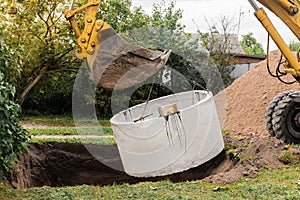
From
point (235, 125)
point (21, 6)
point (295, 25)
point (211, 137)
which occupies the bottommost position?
point (235, 125)

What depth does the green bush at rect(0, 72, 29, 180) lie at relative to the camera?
18.8 ft

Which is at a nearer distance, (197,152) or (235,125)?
(197,152)

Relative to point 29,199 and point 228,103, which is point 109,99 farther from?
point 29,199

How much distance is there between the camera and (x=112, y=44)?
6578 millimetres

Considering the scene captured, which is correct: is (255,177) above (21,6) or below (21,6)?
below

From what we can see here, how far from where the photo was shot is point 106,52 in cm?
656

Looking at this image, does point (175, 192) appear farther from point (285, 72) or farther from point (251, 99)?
point (251, 99)

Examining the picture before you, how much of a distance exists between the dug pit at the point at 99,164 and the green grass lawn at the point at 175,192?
2.97 ft

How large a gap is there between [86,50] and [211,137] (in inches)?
101

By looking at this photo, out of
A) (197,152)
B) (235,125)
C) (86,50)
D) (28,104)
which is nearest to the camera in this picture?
(86,50)

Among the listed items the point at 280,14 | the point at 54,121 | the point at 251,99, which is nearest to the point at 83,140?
the point at 280,14

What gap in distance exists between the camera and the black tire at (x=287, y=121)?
31.9ft

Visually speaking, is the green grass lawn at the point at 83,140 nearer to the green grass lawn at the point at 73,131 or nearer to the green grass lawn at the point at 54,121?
the green grass lawn at the point at 73,131

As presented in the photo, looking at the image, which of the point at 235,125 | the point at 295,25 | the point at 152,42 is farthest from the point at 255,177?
the point at 152,42
